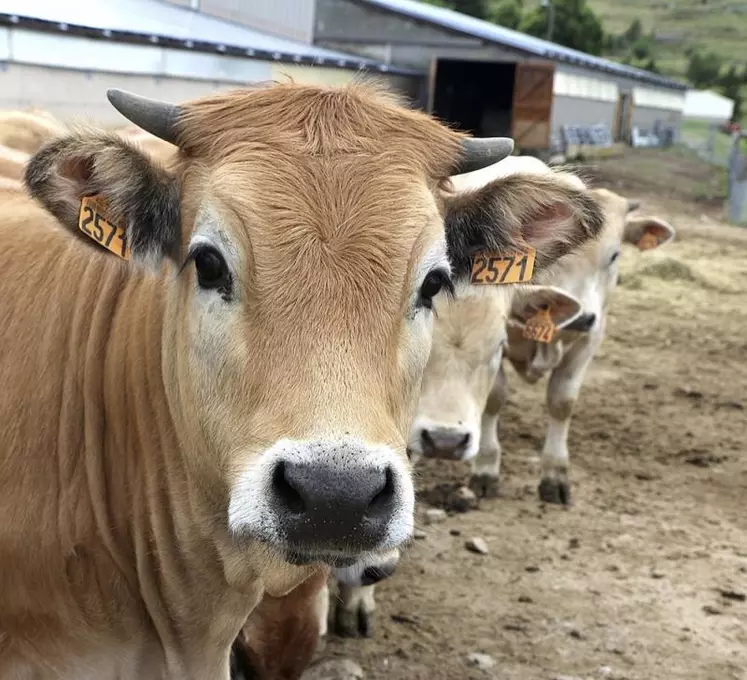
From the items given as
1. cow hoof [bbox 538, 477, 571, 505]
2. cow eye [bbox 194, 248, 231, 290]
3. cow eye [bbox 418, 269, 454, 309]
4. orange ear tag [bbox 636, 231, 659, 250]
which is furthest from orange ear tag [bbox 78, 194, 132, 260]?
orange ear tag [bbox 636, 231, 659, 250]

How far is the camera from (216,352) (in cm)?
250

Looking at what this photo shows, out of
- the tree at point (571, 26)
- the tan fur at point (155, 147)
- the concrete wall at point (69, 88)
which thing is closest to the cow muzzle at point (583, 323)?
the tan fur at point (155, 147)

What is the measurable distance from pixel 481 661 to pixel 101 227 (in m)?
2.61

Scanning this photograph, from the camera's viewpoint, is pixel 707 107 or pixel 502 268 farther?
pixel 707 107

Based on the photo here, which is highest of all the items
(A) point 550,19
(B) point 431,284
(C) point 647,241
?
(A) point 550,19

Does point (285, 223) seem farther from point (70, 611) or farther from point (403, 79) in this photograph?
point (403, 79)

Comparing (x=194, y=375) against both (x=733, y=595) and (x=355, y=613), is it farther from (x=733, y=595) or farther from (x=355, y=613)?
(x=733, y=595)

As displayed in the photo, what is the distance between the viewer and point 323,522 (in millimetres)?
2125

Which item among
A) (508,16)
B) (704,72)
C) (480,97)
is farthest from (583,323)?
(704,72)

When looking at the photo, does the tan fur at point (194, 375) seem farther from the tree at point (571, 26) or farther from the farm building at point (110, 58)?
the tree at point (571, 26)

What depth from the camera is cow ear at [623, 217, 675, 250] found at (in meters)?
7.35

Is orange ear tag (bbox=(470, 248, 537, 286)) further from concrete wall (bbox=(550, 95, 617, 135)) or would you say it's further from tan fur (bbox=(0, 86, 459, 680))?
concrete wall (bbox=(550, 95, 617, 135))

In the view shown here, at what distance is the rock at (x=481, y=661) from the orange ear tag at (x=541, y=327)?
181cm

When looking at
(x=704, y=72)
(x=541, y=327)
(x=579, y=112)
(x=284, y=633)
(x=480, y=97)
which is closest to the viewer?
(x=284, y=633)
